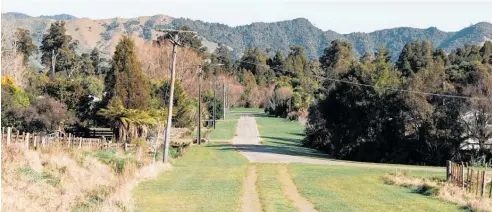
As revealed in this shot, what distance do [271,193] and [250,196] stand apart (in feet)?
3.64

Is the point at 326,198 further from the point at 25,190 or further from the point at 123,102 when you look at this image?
the point at 123,102

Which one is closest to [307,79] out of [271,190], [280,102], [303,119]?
[280,102]

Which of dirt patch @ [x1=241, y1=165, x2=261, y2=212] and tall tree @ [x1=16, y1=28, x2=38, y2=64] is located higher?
tall tree @ [x1=16, y1=28, x2=38, y2=64]

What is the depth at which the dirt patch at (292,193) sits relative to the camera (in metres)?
18.0

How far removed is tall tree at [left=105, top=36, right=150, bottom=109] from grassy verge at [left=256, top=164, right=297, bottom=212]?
786 inches

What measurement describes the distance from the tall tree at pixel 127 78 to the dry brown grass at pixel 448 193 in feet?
79.6

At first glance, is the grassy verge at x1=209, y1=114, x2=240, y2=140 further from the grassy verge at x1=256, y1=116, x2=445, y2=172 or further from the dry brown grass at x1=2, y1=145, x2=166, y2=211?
the dry brown grass at x1=2, y1=145, x2=166, y2=211

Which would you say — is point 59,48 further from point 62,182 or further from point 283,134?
point 62,182

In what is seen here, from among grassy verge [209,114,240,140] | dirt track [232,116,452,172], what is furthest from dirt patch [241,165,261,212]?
grassy verge [209,114,240,140]

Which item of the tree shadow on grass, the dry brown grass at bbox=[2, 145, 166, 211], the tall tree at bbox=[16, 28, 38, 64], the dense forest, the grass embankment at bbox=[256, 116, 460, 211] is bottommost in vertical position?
the tree shadow on grass

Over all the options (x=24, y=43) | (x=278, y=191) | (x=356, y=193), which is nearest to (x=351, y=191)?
(x=356, y=193)

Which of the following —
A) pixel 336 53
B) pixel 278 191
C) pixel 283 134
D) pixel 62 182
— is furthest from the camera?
pixel 336 53

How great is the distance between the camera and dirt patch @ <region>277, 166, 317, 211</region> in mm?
18031

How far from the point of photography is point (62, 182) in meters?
18.9
